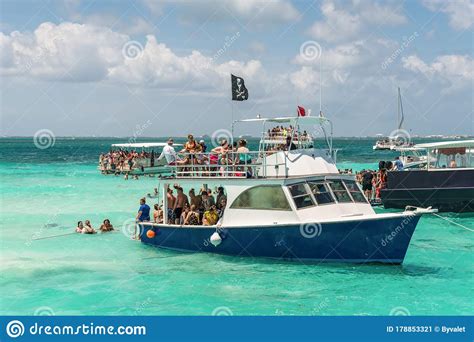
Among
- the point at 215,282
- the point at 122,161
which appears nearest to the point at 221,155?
the point at 215,282

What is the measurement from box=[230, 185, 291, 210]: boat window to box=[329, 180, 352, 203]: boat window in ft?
5.38

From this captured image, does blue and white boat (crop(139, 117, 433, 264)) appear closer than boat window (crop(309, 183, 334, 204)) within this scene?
Yes

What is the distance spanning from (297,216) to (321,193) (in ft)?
4.01

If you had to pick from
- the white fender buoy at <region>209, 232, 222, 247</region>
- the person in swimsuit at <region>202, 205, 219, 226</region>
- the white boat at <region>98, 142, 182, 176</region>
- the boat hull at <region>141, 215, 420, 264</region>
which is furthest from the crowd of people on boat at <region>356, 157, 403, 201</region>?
the white boat at <region>98, 142, 182, 176</region>

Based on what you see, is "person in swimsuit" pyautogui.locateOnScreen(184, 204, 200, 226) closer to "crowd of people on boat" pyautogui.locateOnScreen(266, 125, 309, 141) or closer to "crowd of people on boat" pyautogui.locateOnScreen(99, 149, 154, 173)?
"crowd of people on boat" pyautogui.locateOnScreen(266, 125, 309, 141)

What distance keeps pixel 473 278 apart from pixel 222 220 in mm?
7185

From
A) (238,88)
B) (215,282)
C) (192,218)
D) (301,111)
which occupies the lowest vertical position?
(215,282)

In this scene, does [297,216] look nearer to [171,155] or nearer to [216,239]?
[216,239]

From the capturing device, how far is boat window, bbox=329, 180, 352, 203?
17.1 metres

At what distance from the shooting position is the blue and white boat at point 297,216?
1576cm

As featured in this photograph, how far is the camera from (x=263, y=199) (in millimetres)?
16906

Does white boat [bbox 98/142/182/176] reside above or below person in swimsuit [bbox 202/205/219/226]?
above

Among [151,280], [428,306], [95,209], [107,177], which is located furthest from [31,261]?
[107,177]

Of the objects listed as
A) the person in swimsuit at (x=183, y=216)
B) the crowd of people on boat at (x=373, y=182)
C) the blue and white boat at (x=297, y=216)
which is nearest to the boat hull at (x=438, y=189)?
the crowd of people on boat at (x=373, y=182)
